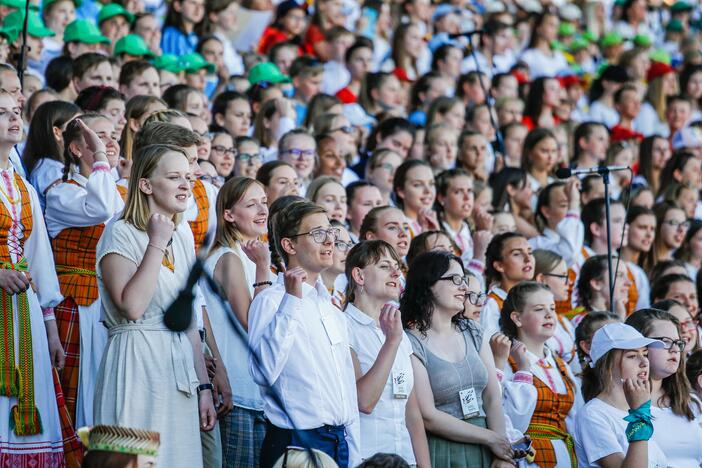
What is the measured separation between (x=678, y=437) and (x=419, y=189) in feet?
9.35

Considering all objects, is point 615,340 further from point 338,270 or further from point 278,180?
point 278,180

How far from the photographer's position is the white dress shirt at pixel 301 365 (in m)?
5.21

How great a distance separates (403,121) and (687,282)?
2759 millimetres

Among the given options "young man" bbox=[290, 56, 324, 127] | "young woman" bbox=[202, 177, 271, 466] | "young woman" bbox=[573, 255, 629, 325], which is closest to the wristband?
"young woman" bbox=[202, 177, 271, 466]

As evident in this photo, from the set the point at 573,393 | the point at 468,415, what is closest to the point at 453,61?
the point at 573,393

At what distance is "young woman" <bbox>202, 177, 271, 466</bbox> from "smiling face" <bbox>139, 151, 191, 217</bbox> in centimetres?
45

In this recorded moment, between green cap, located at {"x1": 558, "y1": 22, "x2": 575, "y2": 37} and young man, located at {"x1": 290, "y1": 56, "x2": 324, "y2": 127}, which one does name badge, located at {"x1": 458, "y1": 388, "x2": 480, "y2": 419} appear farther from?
green cap, located at {"x1": 558, "y1": 22, "x2": 575, "y2": 37}

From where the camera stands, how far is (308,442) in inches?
202

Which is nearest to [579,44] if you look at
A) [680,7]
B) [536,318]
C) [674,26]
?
[674,26]

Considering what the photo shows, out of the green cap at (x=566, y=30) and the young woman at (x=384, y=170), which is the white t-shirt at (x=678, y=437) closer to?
the young woman at (x=384, y=170)

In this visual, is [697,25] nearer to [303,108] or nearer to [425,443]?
[303,108]

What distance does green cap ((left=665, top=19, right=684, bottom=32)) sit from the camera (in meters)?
18.6

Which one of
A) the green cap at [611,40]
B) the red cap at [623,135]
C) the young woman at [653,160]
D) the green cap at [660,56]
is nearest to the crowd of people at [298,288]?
the young woman at [653,160]

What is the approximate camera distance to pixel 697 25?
1895 cm
